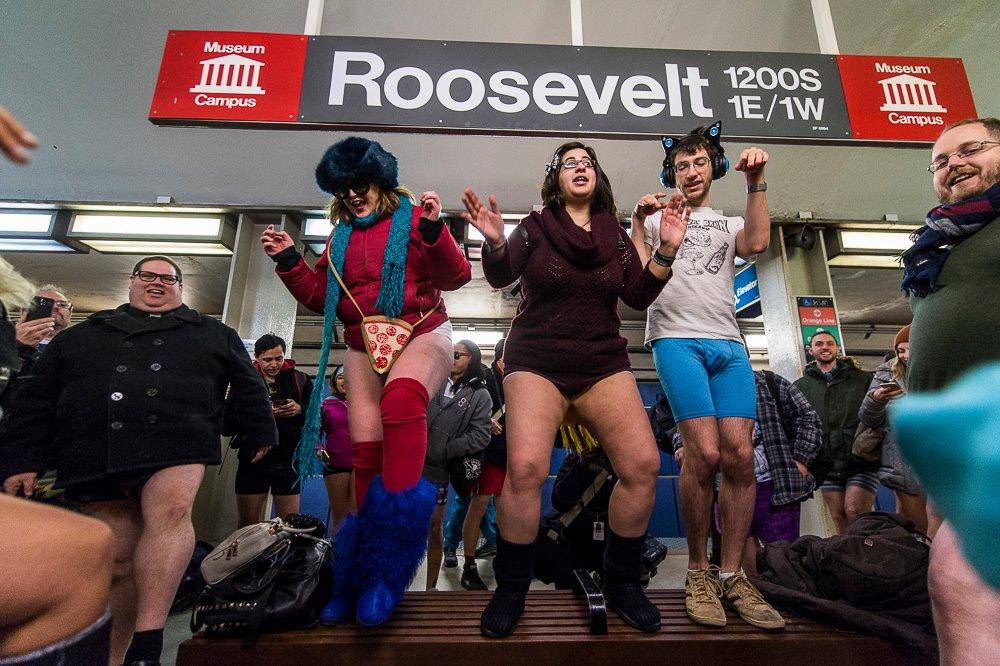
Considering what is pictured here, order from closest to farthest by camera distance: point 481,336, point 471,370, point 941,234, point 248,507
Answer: point 941,234, point 248,507, point 471,370, point 481,336

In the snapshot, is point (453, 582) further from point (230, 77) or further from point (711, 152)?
point (230, 77)

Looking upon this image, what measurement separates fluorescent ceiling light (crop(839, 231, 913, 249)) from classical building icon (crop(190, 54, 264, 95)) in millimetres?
6384

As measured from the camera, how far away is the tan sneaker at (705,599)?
1840 millimetres

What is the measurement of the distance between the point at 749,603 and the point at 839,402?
9.91ft

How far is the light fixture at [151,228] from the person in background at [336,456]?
9.71 ft

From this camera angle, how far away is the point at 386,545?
5.53 feet

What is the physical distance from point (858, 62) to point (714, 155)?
1.44 metres

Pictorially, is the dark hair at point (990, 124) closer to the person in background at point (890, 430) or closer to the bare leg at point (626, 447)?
the bare leg at point (626, 447)

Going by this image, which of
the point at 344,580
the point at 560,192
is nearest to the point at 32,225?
the point at 344,580

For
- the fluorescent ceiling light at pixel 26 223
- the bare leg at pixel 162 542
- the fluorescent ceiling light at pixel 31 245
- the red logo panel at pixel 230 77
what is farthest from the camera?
the fluorescent ceiling light at pixel 31 245

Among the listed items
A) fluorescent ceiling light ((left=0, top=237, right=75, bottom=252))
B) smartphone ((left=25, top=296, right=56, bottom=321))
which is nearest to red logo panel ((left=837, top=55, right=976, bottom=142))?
smartphone ((left=25, top=296, right=56, bottom=321))

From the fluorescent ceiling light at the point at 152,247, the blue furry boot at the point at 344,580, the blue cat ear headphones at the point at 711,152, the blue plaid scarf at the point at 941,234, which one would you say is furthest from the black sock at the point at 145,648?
the fluorescent ceiling light at the point at 152,247

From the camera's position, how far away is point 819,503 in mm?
5082

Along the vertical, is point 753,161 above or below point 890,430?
above
